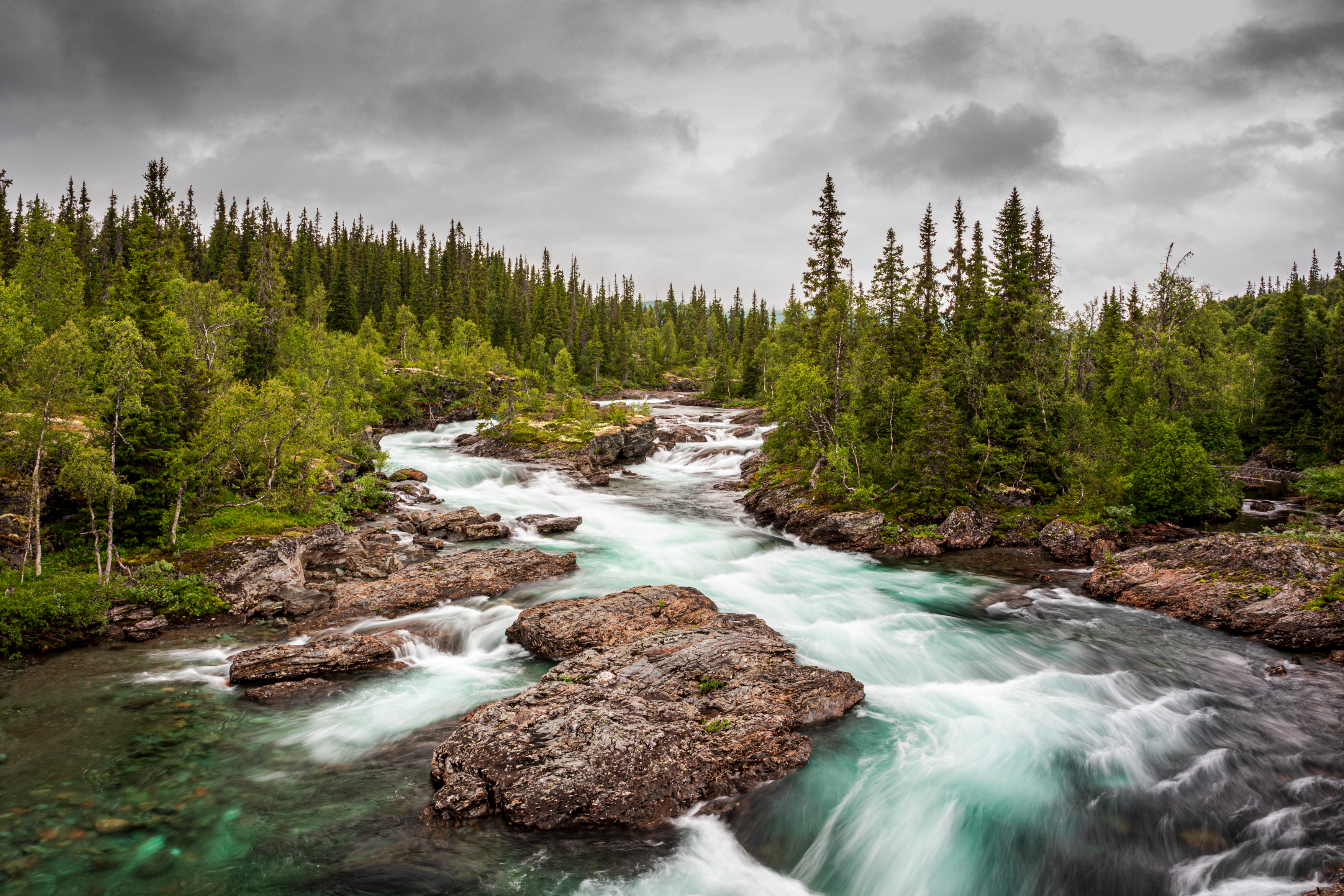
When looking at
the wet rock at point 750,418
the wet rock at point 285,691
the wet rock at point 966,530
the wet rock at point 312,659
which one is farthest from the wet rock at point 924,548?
the wet rock at point 750,418

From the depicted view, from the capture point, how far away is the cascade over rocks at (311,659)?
13.4 meters

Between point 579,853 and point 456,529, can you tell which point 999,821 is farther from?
point 456,529

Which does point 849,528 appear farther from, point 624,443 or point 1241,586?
point 624,443

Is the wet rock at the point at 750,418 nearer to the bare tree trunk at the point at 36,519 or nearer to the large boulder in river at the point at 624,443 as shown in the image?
the large boulder in river at the point at 624,443

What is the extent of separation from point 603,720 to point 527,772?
141 cm

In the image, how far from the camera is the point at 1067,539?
983 inches

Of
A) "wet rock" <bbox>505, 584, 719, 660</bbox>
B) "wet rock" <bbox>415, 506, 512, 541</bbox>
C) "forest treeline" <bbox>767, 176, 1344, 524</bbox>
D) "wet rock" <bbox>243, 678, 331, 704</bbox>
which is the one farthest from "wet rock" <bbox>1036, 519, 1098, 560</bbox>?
"wet rock" <bbox>243, 678, 331, 704</bbox>

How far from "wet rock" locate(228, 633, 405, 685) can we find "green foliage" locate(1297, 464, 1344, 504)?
4218 cm

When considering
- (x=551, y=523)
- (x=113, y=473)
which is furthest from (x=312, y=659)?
Result: (x=551, y=523)

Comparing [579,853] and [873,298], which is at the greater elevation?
[873,298]

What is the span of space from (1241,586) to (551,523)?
24910 millimetres

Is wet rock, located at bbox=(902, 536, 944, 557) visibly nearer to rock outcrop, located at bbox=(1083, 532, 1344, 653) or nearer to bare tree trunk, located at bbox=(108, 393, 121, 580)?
rock outcrop, located at bbox=(1083, 532, 1344, 653)

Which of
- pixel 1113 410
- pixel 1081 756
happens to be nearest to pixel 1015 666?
pixel 1081 756

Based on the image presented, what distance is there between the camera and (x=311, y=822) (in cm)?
915
